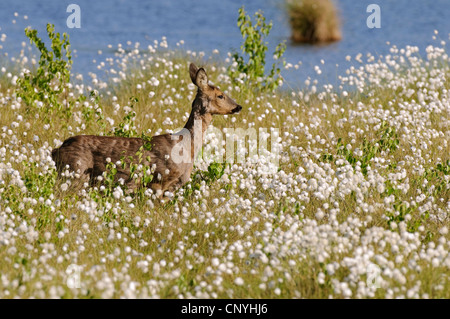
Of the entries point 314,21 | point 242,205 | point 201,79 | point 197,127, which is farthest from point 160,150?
point 314,21

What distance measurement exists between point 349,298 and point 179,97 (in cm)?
736

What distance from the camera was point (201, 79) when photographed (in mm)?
9414

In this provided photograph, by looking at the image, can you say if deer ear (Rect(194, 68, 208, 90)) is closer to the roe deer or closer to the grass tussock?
the roe deer

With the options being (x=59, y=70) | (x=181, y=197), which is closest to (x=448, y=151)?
(x=181, y=197)

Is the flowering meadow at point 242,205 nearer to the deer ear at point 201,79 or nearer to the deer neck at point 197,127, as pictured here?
the deer neck at point 197,127

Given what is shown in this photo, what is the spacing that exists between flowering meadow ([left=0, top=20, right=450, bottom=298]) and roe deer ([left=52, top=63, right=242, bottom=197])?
21cm

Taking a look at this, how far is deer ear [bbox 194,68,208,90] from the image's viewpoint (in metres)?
9.33

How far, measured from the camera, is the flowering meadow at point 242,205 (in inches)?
231

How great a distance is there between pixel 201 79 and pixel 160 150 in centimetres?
114

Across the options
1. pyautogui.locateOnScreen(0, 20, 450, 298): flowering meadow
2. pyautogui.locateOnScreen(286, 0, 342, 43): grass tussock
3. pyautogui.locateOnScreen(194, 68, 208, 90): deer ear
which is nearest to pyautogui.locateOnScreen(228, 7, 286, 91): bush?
pyautogui.locateOnScreen(0, 20, 450, 298): flowering meadow

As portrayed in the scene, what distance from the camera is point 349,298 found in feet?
18.4

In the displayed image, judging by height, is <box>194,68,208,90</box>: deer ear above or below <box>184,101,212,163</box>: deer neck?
above

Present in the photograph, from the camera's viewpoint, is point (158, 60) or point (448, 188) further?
point (158, 60)
